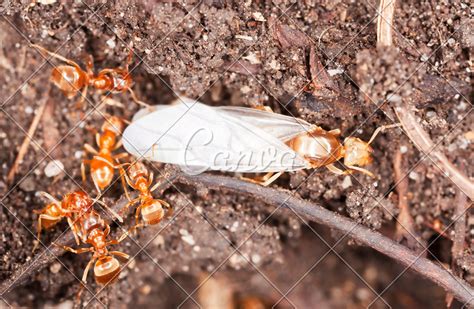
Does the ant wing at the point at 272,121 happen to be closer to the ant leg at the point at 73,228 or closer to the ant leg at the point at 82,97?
the ant leg at the point at 82,97

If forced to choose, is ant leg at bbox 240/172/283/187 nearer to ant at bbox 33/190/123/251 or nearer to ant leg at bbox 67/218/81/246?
ant at bbox 33/190/123/251

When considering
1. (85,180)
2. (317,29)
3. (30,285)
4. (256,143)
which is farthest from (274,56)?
(30,285)

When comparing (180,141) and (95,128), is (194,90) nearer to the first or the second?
(180,141)

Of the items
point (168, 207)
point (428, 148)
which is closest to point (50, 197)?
point (168, 207)

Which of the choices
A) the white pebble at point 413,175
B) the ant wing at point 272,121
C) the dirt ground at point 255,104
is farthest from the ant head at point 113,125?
the white pebble at point 413,175

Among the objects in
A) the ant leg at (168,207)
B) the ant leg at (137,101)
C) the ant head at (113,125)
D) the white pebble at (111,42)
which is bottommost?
the ant leg at (168,207)

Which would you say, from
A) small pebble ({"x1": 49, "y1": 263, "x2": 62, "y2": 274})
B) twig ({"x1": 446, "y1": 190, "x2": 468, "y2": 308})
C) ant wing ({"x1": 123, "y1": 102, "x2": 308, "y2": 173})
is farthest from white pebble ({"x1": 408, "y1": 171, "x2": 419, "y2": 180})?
small pebble ({"x1": 49, "y1": 263, "x2": 62, "y2": 274})

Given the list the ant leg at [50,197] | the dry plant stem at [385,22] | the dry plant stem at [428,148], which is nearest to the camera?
the dry plant stem at [385,22]

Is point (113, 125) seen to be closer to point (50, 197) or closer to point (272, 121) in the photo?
point (50, 197)
